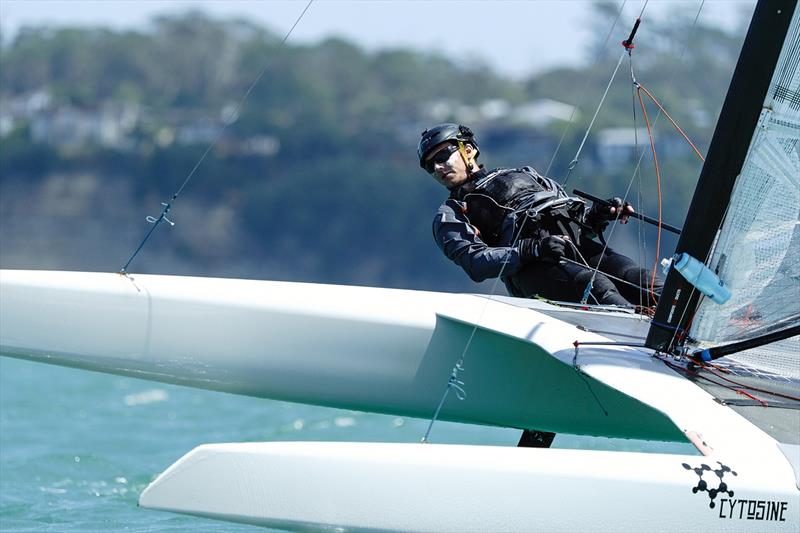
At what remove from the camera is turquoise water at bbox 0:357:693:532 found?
131 inches

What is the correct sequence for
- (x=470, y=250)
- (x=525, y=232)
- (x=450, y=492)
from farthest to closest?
(x=525, y=232), (x=470, y=250), (x=450, y=492)

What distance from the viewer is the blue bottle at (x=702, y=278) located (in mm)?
2736

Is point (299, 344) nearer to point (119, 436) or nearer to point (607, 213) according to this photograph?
point (607, 213)

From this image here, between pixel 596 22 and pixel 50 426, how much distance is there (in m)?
22.3

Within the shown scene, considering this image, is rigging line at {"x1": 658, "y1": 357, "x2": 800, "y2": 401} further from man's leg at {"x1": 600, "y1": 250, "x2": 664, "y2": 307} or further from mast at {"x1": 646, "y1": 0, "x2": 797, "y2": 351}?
man's leg at {"x1": 600, "y1": 250, "x2": 664, "y2": 307}

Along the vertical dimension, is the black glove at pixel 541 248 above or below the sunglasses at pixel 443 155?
below

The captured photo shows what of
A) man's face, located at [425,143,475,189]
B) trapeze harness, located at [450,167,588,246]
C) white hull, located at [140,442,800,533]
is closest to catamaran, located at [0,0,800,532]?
white hull, located at [140,442,800,533]

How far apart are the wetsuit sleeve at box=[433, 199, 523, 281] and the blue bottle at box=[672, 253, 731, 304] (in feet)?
1.58

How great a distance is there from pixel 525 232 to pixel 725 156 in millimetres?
692

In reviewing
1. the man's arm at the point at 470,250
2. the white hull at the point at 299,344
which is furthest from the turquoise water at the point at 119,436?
the man's arm at the point at 470,250

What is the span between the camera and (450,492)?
2.29 m

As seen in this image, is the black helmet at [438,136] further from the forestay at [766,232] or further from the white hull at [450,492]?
the white hull at [450,492]

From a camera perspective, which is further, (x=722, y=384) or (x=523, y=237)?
(x=523, y=237)

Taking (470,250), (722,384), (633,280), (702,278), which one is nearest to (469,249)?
(470,250)
